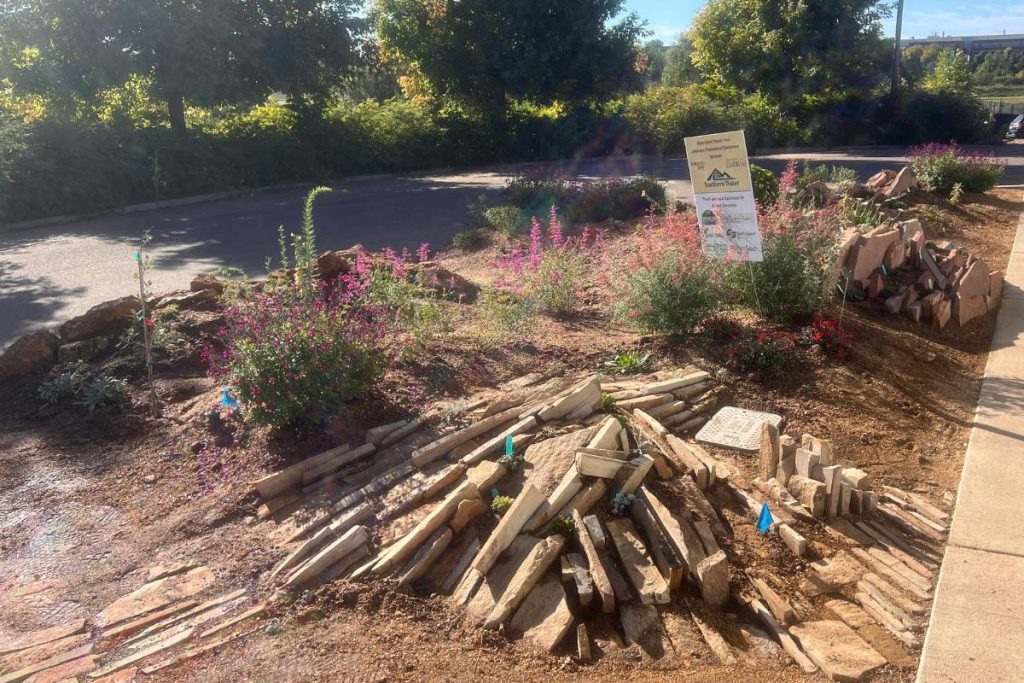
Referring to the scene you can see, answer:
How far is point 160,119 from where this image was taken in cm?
2383

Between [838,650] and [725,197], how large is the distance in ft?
13.0

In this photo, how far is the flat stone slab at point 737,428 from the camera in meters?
5.04

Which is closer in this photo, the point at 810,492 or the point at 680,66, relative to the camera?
the point at 810,492

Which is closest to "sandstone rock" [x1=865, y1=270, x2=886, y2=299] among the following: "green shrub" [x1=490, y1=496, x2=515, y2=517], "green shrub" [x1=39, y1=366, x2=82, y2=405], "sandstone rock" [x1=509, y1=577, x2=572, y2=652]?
"green shrub" [x1=490, y1=496, x2=515, y2=517]

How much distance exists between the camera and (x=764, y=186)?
12414 mm

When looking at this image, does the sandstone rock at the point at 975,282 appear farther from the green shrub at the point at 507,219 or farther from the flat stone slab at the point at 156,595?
the flat stone slab at the point at 156,595

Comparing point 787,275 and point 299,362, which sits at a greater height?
point 787,275

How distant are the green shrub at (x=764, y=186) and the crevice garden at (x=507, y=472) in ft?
13.5

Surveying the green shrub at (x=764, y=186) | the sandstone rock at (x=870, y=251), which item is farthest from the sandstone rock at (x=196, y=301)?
the green shrub at (x=764, y=186)

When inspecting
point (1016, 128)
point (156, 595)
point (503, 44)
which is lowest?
point (156, 595)

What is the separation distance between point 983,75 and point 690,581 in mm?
69794

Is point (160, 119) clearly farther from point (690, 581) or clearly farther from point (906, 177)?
point (690, 581)

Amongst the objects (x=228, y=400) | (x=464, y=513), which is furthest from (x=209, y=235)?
(x=464, y=513)

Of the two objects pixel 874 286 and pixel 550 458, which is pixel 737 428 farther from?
pixel 874 286
